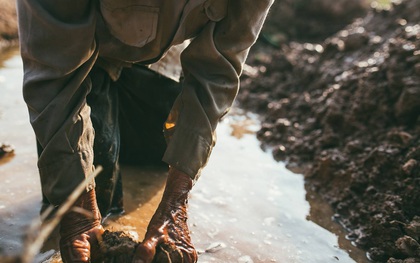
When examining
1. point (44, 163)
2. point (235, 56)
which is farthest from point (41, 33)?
point (235, 56)

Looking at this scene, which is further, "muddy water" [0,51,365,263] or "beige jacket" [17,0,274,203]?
"muddy water" [0,51,365,263]

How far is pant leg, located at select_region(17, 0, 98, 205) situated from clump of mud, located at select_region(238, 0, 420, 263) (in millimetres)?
1407

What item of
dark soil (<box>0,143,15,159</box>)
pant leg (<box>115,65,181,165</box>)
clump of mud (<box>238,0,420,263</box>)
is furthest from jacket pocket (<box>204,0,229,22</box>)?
dark soil (<box>0,143,15,159</box>)

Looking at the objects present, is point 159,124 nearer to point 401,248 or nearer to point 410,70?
point 401,248

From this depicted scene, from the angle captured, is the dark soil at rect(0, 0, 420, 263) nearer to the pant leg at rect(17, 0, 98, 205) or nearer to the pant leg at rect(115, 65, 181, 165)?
the pant leg at rect(17, 0, 98, 205)

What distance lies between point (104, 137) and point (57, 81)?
20.6 inches

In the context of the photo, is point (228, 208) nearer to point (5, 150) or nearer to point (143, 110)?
point (143, 110)

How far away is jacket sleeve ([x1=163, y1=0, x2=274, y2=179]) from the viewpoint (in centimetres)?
198

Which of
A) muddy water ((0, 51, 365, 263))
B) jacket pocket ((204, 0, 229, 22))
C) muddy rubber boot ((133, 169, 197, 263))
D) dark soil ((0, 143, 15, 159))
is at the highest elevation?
jacket pocket ((204, 0, 229, 22))

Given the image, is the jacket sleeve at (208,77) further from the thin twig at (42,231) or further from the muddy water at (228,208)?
the thin twig at (42,231)

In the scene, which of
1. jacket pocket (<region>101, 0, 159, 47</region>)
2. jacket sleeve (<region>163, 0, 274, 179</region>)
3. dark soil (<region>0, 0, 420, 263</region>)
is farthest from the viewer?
dark soil (<region>0, 0, 420, 263</region>)

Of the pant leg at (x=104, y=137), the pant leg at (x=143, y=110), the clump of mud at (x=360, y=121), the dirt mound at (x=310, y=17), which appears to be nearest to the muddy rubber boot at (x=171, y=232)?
the pant leg at (x=104, y=137)

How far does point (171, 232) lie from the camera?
6.14ft

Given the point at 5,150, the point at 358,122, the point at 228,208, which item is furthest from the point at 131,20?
the point at 358,122
